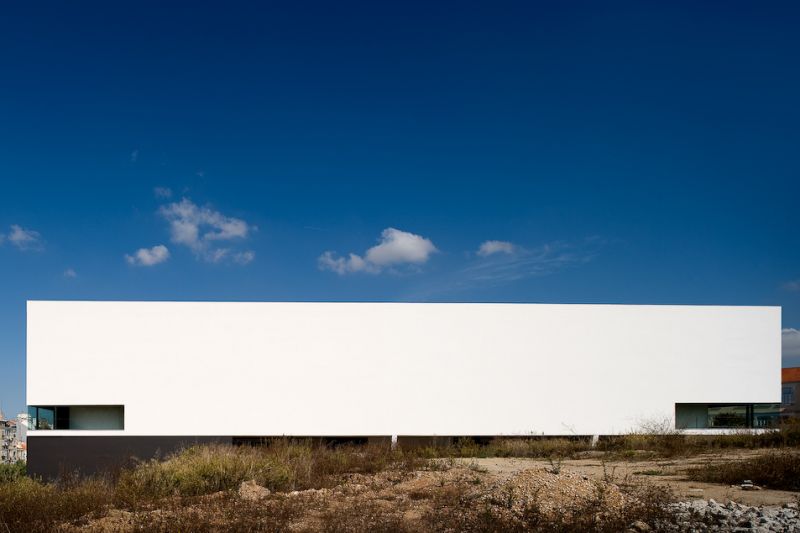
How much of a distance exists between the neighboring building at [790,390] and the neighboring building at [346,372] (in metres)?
38.6

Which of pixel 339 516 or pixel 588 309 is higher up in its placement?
pixel 588 309

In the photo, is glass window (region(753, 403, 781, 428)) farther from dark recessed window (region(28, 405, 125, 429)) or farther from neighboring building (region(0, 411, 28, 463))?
neighboring building (region(0, 411, 28, 463))

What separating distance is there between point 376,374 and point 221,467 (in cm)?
1036

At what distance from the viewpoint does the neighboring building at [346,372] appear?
21.4 meters

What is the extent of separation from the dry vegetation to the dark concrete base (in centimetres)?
809

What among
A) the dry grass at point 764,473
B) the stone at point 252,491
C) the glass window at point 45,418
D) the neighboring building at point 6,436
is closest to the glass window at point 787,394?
the dry grass at point 764,473

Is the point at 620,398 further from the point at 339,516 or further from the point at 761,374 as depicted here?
the point at 339,516

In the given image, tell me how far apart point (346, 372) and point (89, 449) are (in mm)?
8679

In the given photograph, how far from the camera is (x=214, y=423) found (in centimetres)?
2139

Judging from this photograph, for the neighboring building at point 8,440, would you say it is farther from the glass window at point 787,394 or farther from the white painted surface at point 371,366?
the glass window at point 787,394

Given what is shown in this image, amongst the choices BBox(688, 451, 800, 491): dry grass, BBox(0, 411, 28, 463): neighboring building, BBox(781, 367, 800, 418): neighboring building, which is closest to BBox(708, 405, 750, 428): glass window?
BBox(688, 451, 800, 491): dry grass

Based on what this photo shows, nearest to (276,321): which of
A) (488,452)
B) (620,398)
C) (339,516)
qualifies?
(488,452)

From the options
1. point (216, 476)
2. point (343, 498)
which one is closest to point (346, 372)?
point (216, 476)

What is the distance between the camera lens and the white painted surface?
2144 centimetres
